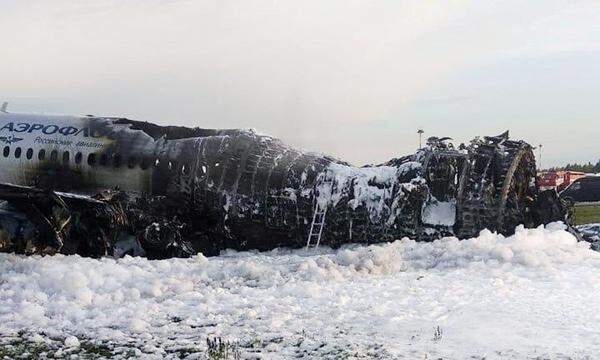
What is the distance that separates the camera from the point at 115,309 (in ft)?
29.7

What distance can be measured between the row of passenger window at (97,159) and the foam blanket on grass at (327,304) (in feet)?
13.0

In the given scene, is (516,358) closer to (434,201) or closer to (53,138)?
(434,201)

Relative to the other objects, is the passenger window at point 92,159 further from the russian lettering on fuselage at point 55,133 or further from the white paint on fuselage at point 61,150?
the russian lettering on fuselage at point 55,133

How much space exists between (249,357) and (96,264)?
5.19m

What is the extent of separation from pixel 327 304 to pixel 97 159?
8.94 metres

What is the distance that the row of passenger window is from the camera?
1595 centimetres

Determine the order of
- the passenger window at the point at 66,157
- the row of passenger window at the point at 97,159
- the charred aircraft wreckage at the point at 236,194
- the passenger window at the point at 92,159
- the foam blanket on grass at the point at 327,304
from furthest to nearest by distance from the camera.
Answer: the passenger window at the point at 66,157, the passenger window at the point at 92,159, the row of passenger window at the point at 97,159, the charred aircraft wreckage at the point at 236,194, the foam blanket on grass at the point at 327,304

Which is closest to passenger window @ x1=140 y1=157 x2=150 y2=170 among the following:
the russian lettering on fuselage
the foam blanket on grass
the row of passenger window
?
the row of passenger window

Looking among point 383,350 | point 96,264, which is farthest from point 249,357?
point 96,264

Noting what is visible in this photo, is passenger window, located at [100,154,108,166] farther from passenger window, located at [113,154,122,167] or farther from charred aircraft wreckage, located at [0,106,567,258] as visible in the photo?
passenger window, located at [113,154,122,167]

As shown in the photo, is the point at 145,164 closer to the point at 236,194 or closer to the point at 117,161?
the point at 117,161

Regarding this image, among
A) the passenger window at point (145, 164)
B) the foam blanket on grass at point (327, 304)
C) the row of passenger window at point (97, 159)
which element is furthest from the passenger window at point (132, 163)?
the foam blanket on grass at point (327, 304)

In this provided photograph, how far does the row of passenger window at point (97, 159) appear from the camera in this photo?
15945 mm

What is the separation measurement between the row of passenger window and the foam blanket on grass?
3.96m
